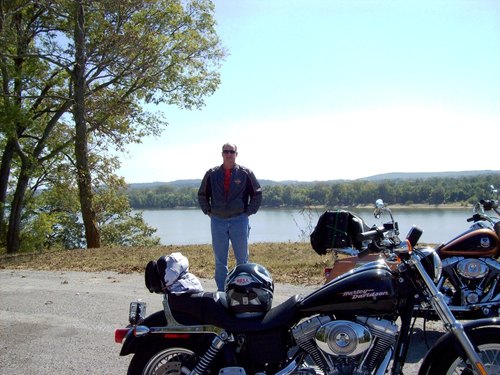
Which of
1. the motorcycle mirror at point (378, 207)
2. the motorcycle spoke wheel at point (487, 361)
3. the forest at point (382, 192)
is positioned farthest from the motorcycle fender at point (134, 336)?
the forest at point (382, 192)

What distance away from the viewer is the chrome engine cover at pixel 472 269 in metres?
4.82

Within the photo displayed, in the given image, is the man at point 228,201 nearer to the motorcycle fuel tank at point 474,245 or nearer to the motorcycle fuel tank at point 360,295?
the motorcycle fuel tank at point 474,245

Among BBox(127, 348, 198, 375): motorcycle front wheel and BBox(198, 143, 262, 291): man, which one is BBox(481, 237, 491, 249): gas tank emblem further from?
BBox(127, 348, 198, 375): motorcycle front wheel

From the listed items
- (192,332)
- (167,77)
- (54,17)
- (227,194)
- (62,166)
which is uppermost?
(54,17)

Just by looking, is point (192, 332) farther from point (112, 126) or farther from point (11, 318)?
point (112, 126)

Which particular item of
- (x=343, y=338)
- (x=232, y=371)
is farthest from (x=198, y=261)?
(x=343, y=338)

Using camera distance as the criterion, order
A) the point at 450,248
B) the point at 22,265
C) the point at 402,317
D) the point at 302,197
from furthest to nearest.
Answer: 1. the point at 22,265
2. the point at 302,197
3. the point at 450,248
4. the point at 402,317

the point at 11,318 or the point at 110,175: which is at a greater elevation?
the point at 110,175

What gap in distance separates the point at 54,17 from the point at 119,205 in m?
8.90

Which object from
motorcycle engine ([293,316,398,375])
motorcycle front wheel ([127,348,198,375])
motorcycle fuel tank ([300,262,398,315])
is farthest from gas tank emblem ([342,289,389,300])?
motorcycle front wheel ([127,348,198,375])

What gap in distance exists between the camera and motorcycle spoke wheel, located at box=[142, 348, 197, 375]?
347 cm

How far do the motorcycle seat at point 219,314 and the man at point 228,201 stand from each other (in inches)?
109

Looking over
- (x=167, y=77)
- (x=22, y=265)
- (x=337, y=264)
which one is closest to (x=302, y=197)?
(x=337, y=264)

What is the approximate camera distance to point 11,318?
6.62m
